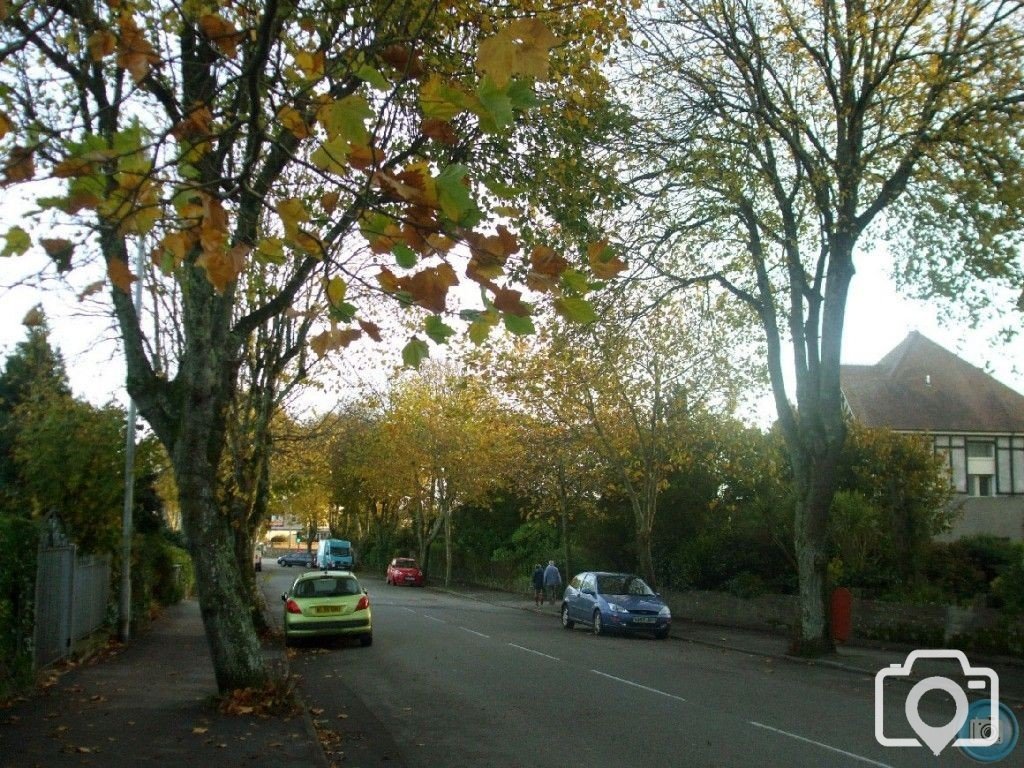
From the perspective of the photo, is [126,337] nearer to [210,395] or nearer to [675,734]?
[210,395]

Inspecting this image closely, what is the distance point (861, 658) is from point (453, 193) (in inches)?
712

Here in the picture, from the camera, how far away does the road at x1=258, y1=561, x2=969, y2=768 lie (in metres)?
9.71

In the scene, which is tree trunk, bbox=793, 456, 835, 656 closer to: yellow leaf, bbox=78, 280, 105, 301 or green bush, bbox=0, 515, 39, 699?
green bush, bbox=0, 515, 39, 699

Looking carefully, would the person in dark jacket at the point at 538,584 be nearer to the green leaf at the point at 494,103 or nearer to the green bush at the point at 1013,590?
the green bush at the point at 1013,590

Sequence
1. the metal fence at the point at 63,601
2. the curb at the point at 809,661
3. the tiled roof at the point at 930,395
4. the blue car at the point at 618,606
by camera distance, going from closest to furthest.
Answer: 1. the metal fence at the point at 63,601
2. the curb at the point at 809,661
3. the blue car at the point at 618,606
4. the tiled roof at the point at 930,395

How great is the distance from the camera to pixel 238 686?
1152cm

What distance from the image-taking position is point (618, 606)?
2595 cm

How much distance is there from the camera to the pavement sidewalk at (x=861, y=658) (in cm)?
1695

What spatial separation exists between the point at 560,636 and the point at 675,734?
14.7 meters

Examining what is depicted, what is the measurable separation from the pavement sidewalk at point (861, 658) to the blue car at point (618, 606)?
3.39ft

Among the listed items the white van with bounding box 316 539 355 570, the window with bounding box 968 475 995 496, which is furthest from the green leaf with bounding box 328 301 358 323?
the white van with bounding box 316 539 355 570

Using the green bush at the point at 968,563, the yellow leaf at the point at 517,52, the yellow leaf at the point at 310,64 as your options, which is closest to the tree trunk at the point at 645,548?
the green bush at the point at 968,563

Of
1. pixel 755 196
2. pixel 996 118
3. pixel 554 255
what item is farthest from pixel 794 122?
pixel 554 255

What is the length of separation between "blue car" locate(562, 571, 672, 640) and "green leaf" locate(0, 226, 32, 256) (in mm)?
22155
